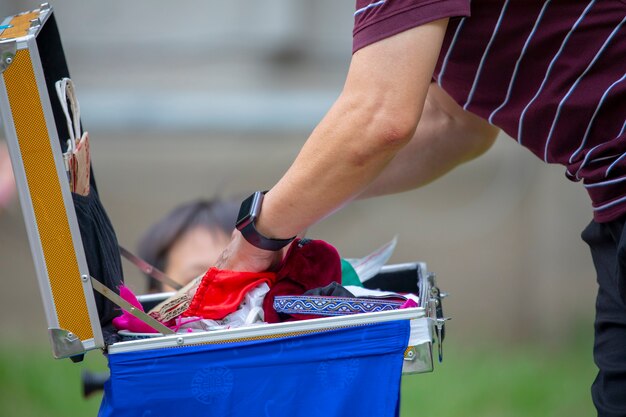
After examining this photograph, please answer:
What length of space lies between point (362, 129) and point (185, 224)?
6.02 ft

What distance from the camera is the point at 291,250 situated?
1.98m

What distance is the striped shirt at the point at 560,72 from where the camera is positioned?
1.78 metres

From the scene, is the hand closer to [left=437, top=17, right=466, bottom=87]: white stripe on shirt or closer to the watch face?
the watch face

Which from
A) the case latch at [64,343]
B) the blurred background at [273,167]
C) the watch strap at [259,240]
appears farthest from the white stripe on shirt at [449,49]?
the blurred background at [273,167]

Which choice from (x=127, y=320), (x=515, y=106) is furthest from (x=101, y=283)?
(x=515, y=106)

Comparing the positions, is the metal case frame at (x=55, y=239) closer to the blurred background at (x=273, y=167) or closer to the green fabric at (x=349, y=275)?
the green fabric at (x=349, y=275)

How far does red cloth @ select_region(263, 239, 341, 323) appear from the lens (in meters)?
1.92

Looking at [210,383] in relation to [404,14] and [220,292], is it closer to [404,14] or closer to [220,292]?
[220,292]

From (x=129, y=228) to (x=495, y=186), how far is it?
7.13ft

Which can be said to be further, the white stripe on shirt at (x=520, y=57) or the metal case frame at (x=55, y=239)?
the white stripe on shirt at (x=520, y=57)

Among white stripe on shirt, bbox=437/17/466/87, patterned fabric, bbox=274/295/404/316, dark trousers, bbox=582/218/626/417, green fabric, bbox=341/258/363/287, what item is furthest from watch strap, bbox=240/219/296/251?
dark trousers, bbox=582/218/626/417

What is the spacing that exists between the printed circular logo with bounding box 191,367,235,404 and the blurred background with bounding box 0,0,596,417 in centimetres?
390

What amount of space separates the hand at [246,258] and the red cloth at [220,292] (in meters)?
0.02

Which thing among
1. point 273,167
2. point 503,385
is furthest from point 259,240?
point 273,167
